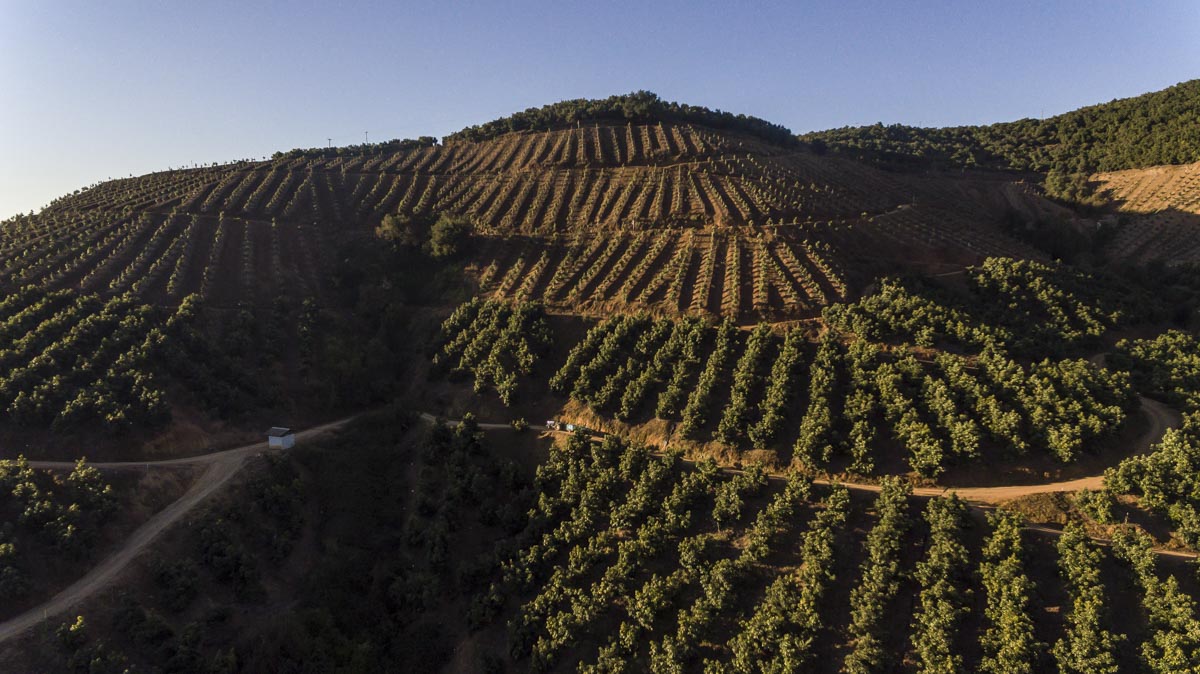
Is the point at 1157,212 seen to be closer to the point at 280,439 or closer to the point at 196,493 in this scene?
the point at 280,439

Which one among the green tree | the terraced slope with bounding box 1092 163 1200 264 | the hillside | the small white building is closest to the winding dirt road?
the hillside

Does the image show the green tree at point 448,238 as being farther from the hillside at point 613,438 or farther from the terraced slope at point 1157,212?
the terraced slope at point 1157,212

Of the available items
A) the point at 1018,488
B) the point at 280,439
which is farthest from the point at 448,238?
the point at 1018,488

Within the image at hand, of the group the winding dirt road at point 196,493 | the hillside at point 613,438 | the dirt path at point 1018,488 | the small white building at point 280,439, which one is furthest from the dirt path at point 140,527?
the dirt path at point 1018,488

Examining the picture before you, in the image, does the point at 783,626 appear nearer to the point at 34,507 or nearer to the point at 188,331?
the point at 34,507

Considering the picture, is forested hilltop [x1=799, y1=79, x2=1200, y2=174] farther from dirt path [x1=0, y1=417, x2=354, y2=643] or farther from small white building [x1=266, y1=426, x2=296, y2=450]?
dirt path [x1=0, y1=417, x2=354, y2=643]

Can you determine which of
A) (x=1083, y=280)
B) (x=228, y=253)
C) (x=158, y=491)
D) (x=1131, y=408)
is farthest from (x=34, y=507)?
(x=1083, y=280)

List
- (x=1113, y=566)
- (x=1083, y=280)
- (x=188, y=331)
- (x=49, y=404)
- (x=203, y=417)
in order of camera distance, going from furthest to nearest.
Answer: (x=1083, y=280) → (x=188, y=331) → (x=203, y=417) → (x=49, y=404) → (x=1113, y=566)
